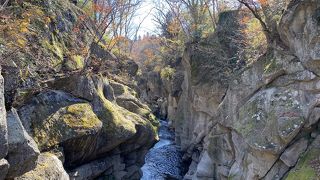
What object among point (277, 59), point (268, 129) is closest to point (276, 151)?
point (268, 129)

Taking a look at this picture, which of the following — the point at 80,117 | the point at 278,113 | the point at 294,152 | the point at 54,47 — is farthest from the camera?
the point at 54,47

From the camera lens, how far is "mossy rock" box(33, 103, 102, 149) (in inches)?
450

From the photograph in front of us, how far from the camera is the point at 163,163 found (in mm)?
24500

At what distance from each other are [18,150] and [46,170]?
1.52m

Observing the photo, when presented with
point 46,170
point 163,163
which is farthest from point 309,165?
point 163,163

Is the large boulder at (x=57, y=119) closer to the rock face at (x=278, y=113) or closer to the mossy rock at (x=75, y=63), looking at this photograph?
the mossy rock at (x=75, y=63)

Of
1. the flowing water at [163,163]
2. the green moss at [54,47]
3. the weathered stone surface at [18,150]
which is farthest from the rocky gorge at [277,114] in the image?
the weathered stone surface at [18,150]

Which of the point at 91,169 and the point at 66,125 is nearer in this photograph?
the point at 66,125

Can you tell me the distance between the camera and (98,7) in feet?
57.9

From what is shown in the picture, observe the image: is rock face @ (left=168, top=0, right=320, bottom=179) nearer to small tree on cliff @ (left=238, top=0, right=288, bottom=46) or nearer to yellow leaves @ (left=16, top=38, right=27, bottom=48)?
small tree on cliff @ (left=238, top=0, right=288, bottom=46)

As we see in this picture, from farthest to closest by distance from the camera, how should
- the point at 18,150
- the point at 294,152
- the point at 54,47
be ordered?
the point at 54,47 → the point at 294,152 → the point at 18,150

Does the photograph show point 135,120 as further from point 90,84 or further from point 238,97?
point 238,97

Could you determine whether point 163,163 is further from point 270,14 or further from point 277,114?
point 270,14

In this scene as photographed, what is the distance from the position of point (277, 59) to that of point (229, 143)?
4.67 metres
